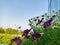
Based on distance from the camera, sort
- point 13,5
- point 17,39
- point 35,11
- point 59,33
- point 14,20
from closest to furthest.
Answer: point 59,33 → point 17,39 → point 35,11 → point 14,20 → point 13,5

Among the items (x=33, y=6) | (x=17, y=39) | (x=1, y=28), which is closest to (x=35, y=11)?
(x=33, y=6)

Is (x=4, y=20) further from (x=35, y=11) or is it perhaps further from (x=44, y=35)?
(x=44, y=35)

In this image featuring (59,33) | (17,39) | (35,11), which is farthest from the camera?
(35,11)

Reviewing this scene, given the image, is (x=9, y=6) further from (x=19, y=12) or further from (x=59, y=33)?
(x=59, y=33)

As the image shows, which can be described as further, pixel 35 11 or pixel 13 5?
pixel 13 5

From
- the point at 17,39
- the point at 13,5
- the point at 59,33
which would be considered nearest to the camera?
the point at 59,33

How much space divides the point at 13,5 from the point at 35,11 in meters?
1.75

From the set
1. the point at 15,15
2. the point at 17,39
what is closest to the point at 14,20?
the point at 15,15

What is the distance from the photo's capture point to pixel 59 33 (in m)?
2.99

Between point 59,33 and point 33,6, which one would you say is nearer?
point 59,33

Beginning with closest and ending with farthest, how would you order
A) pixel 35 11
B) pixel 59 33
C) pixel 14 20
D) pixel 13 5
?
pixel 59 33, pixel 35 11, pixel 14 20, pixel 13 5

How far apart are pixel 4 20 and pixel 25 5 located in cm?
114

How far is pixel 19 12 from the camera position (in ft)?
36.9

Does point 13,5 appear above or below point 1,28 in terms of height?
above
